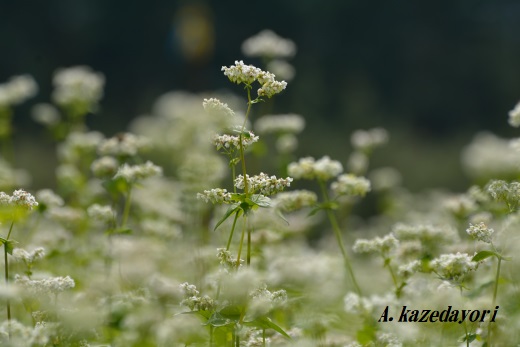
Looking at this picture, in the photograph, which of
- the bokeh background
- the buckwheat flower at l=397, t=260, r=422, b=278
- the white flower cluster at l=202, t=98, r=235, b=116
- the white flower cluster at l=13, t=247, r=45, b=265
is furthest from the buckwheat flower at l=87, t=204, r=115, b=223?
the bokeh background

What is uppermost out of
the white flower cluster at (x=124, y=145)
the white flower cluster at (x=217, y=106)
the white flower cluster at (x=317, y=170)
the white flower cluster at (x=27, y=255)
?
the white flower cluster at (x=124, y=145)

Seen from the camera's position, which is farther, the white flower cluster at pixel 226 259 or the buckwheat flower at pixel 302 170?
the buckwheat flower at pixel 302 170

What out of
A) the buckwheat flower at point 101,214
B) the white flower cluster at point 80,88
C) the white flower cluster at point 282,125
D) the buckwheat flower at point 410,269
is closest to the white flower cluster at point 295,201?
the buckwheat flower at point 410,269

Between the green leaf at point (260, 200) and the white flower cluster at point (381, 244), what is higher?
the white flower cluster at point (381, 244)

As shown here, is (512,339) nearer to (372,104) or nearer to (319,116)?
(319,116)

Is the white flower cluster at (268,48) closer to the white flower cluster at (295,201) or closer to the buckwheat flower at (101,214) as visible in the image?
the white flower cluster at (295,201)

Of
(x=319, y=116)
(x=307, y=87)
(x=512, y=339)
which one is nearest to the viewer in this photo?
(x=512, y=339)

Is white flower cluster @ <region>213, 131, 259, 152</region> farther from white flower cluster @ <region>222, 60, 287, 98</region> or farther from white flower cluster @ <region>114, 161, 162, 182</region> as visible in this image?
white flower cluster @ <region>114, 161, 162, 182</region>

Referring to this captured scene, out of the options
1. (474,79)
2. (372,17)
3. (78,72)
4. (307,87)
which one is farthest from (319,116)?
(78,72)
